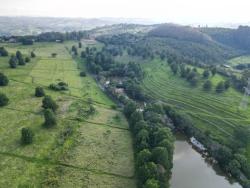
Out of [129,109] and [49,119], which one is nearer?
[49,119]

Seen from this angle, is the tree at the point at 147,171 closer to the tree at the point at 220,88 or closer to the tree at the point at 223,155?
the tree at the point at 223,155

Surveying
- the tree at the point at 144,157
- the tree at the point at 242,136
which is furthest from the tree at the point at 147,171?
the tree at the point at 242,136

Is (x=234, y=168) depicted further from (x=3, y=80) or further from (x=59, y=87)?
(x=3, y=80)

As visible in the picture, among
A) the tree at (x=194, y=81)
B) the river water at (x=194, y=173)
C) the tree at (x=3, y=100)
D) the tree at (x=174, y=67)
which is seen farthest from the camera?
the tree at (x=174, y=67)

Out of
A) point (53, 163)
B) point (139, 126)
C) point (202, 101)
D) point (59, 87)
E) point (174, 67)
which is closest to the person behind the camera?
point (53, 163)

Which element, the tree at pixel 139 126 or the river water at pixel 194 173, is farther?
the tree at pixel 139 126

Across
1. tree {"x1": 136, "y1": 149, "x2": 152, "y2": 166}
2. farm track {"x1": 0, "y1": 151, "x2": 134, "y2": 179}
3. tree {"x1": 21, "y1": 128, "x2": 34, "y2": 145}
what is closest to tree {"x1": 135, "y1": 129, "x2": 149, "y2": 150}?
tree {"x1": 136, "y1": 149, "x2": 152, "y2": 166}

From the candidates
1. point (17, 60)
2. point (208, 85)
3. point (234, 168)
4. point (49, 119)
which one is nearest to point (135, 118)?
point (49, 119)
